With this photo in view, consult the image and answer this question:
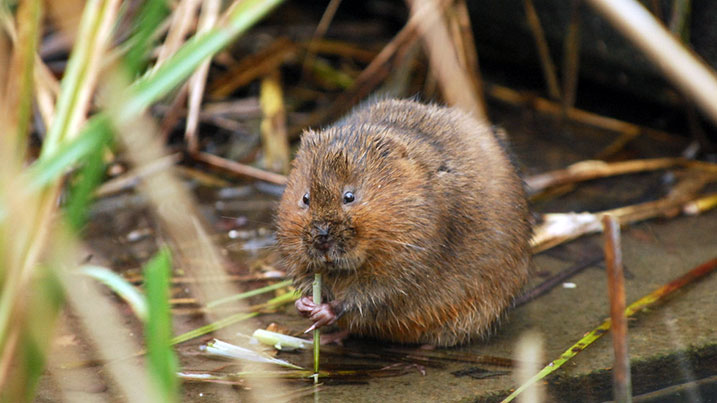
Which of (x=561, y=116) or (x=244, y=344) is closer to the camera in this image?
(x=244, y=344)

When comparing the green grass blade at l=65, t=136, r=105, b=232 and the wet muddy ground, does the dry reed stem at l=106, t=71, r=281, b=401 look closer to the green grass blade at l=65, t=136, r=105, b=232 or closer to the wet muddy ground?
the wet muddy ground

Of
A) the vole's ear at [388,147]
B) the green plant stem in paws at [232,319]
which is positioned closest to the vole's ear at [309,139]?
the vole's ear at [388,147]

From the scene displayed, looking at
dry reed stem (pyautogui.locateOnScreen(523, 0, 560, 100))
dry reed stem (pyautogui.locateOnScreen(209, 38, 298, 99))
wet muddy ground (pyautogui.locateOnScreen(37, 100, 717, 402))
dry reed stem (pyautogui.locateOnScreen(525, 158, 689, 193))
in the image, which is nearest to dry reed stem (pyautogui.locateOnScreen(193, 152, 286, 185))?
wet muddy ground (pyautogui.locateOnScreen(37, 100, 717, 402))

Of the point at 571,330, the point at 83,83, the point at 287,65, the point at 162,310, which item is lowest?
the point at 162,310

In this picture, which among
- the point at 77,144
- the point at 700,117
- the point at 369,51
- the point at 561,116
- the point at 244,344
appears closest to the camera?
the point at 77,144

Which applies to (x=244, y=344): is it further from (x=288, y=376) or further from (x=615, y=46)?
(x=615, y=46)

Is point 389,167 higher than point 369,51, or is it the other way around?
point 369,51

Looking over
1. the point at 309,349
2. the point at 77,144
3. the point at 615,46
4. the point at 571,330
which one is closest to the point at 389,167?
the point at 309,349

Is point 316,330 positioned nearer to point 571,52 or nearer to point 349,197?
point 349,197
